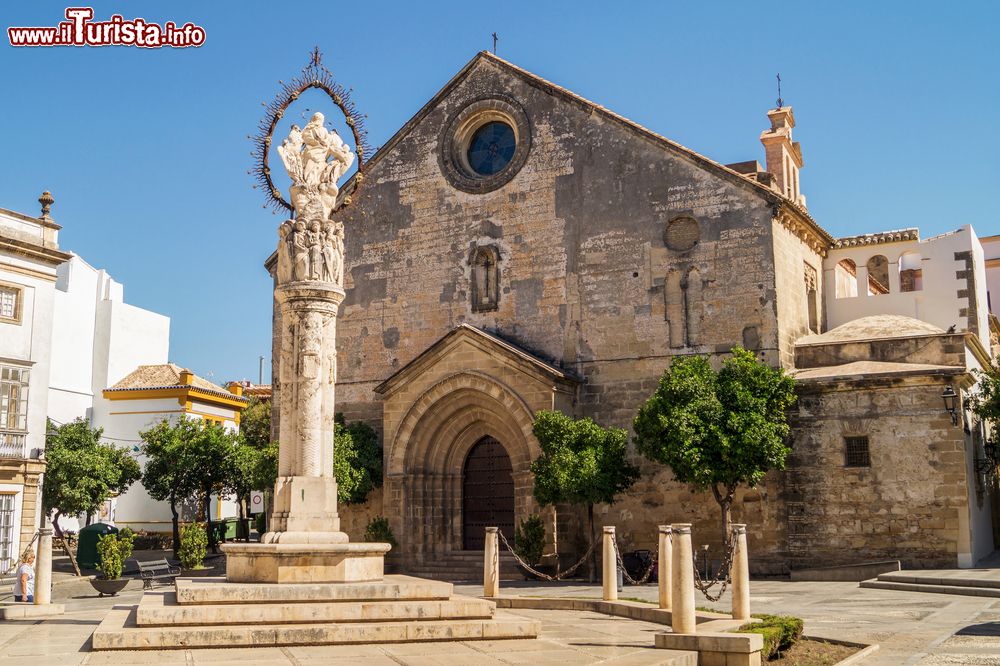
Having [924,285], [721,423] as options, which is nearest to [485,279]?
[721,423]

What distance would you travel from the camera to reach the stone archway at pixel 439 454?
23734 millimetres

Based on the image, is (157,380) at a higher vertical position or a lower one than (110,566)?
higher

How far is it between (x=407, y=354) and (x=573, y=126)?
725 cm

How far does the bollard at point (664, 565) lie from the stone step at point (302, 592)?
287 centimetres

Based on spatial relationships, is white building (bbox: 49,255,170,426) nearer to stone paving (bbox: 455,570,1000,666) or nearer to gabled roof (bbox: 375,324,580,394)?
gabled roof (bbox: 375,324,580,394)

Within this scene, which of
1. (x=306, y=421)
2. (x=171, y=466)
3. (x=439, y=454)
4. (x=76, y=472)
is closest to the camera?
(x=306, y=421)

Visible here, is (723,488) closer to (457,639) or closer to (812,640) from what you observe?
(812,640)

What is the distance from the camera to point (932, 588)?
17.9 metres

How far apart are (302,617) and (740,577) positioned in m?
5.18

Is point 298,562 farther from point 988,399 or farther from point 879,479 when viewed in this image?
point 988,399

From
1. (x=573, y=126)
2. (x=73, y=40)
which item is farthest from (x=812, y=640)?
(x=573, y=126)

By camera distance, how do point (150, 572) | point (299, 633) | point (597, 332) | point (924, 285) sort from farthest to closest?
point (924, 285) → point (597, 332) → point (150, 572) → point (299, 633)

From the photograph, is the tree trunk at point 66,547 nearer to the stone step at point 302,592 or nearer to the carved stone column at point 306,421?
the carved stone column at point 306,421

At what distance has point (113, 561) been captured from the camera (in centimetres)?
2125
